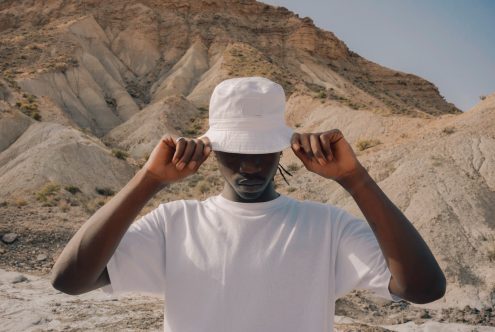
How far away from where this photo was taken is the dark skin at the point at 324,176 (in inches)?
80.2

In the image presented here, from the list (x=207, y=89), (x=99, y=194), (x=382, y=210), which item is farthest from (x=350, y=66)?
(x=382, y=210)

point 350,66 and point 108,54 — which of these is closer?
point 108,54

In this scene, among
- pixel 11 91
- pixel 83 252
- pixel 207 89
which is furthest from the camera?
pixel 207 89

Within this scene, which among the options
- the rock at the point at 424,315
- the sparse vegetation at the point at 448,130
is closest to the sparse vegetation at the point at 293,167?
the sparse vegetation at the point at 448,130

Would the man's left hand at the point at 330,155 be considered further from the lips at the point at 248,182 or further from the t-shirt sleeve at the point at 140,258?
the t-shirt sleeve at the point at 140,258

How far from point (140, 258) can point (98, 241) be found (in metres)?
0.24

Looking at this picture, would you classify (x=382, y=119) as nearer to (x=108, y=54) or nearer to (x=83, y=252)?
(x=83, y=252)

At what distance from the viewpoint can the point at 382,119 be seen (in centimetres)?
2434

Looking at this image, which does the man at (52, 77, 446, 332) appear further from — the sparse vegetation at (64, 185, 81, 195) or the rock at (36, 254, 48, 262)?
the sparse vegetation at (64, 185, 81, 195)

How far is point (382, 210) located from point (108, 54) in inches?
1913

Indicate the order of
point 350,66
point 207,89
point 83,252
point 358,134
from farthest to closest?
1. point 350,66
2. point 207,89
3. point 358,134
4. point 83,252

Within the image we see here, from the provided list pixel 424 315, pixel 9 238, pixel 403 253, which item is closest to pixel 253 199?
pixel 403 253

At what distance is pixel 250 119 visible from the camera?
88.2 inches

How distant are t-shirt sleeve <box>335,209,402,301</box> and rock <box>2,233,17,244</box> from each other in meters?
13.2
